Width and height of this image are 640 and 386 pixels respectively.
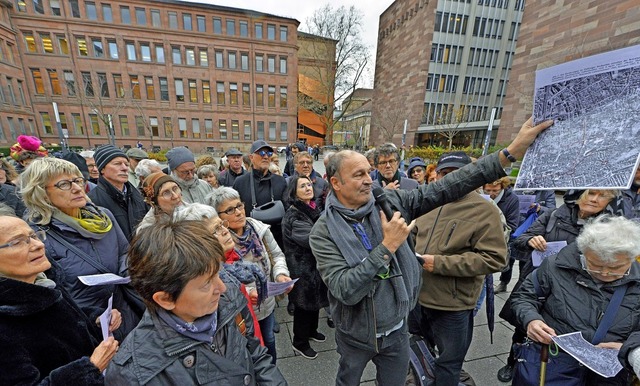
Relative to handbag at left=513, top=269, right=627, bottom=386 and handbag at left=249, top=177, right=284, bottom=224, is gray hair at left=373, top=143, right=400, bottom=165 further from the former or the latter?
handbag at left=513, top=269, right=627, bottom=386

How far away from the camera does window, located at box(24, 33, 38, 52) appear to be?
2759 centimetres

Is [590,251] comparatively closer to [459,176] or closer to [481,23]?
[459,176]

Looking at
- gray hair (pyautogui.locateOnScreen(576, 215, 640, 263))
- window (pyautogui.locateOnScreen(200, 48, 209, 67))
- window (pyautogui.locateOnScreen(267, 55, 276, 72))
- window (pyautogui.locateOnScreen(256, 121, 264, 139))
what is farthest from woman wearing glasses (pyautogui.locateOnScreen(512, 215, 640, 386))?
window (pyautogui.locateOnScreen(200, 48, 209, 67))

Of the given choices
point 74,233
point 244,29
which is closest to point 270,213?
point 74,233

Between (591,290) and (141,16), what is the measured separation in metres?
40.3

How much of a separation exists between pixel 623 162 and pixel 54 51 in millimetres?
42087

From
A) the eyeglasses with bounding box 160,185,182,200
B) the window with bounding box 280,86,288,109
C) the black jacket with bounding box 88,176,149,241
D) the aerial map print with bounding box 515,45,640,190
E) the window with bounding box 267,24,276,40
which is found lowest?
the black jacket with bounding box 88,176,149,241

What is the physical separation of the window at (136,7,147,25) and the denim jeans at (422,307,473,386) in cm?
3928

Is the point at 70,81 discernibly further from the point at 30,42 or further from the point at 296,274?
the point at 296,274

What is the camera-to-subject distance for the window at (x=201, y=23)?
3067cm

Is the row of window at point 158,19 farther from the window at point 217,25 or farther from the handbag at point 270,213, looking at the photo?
the handbag at point 270,213

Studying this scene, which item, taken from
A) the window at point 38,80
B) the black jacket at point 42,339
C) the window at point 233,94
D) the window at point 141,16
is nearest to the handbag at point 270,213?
the black jacket at point 42,339

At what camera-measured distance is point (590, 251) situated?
1684mm

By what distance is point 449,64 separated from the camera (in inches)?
1252
